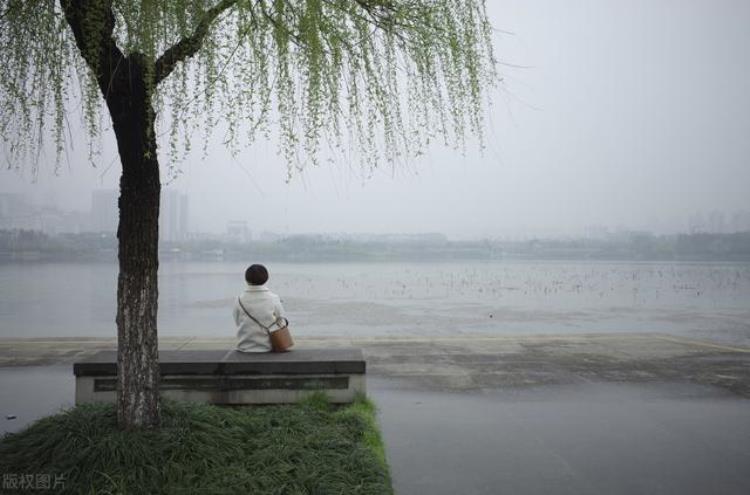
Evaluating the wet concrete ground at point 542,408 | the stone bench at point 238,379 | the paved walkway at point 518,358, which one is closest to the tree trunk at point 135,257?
the stone bench at point 238,379

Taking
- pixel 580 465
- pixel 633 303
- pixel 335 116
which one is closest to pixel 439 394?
pixel 580 465

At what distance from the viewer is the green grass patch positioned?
3.77 m

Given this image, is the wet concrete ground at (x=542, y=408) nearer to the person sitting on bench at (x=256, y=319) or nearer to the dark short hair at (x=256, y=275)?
the person sitting on bench at (x=256, y=319)

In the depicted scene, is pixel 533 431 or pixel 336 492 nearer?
pixel 336 492

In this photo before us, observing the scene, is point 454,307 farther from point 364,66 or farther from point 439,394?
point 364,66

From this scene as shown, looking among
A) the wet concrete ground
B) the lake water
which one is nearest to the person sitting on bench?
the wet concrete ground

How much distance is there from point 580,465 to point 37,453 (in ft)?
13.7

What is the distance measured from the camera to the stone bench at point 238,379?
5402 millimetres

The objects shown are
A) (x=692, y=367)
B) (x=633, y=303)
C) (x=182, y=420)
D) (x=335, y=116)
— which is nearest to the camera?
(x=335, y=116)

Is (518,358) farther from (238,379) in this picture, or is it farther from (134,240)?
(134,240)

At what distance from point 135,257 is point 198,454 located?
1.51 m

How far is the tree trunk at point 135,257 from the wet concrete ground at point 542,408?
209cm

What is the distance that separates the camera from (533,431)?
213 inches

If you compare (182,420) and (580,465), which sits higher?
(182,420)
